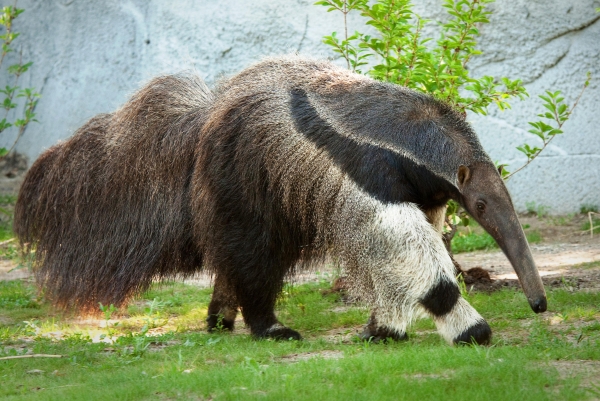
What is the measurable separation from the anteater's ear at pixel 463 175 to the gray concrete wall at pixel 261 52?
4918 millimetres

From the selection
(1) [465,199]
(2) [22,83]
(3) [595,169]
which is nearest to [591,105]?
(3) [595,169]

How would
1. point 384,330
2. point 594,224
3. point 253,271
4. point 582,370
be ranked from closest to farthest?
point 582,370 → point 384,330 → point 253,271 → point 594,224

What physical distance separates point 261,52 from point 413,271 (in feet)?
22.9

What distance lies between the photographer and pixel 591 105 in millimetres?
10156

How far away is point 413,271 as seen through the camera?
194 inches

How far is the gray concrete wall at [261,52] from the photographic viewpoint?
10.3m

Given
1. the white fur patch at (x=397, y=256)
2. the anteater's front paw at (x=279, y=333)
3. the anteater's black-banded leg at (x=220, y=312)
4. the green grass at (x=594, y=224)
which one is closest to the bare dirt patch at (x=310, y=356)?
the white fur patch at (x=397, y=256)

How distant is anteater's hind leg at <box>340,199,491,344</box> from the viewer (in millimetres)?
4922

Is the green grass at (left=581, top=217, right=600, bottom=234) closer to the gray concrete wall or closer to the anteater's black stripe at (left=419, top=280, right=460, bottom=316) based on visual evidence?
the gray concrete wall


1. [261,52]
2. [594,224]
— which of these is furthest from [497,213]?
[261,52]

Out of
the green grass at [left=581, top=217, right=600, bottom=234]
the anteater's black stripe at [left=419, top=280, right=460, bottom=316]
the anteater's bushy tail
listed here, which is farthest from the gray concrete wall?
the anteater's black stripe at [left=419, top=280, right=460, bottom=316]

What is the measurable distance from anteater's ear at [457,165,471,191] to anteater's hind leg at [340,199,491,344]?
319mm

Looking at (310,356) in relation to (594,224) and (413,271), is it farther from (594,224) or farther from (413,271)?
(594,224)

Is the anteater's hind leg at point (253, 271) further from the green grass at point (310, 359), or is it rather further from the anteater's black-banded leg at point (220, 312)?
the anteater's black-banded leg at point (220, 312)
